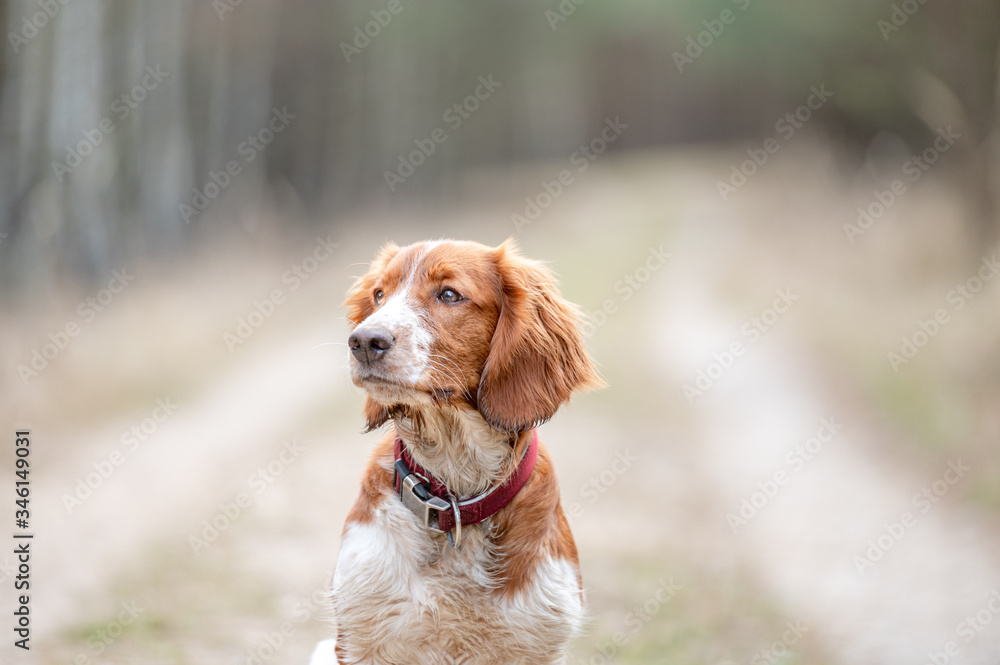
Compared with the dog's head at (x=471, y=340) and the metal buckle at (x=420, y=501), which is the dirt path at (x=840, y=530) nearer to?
the dog's head at (x=471, y=340)

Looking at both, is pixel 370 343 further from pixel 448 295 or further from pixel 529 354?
pixel 529 354

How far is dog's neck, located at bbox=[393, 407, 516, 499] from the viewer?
9.84 feet

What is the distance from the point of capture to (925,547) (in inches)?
194

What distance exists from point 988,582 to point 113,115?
869 cm

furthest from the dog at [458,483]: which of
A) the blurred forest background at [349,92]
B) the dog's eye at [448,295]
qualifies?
the blurred forest background at [349,92]

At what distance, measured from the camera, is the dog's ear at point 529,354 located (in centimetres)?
296

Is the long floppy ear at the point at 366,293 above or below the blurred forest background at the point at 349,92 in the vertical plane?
below

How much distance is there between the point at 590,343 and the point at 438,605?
25.3ft

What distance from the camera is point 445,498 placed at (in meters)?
2.99

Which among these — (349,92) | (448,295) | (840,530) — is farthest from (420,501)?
(349,92)

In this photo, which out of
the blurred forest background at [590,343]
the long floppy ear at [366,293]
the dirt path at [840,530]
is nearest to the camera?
the long floppy ear at [366,293]

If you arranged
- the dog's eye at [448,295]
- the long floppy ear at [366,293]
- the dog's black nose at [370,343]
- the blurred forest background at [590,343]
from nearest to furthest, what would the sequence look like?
the dog's black nose at [370,343] → the dog's eye at [448,295] → the long floppy ear at [366,293] → the blurred forest background at [590,343]

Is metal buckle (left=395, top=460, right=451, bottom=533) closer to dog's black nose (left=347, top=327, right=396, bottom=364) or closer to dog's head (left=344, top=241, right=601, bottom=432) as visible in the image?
dog's head (left=344, top=241, right=601, bottom=432)

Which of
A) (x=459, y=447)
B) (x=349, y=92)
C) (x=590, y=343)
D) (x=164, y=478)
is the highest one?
(x=349, y=92)
